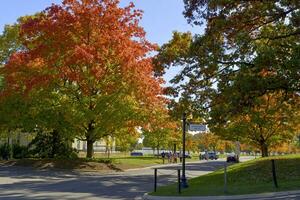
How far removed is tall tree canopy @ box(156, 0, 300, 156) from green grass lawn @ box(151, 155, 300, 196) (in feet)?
9.39

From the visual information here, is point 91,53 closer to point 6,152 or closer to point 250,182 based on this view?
point 250,182

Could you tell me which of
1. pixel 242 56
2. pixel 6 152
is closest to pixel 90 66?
pixel 242 56

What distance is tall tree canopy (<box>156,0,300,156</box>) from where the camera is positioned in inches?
743

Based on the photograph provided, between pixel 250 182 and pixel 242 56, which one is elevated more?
pixel 242 56

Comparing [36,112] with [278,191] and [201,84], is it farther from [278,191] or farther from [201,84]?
[278,191]

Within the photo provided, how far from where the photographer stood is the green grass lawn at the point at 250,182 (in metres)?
18.0

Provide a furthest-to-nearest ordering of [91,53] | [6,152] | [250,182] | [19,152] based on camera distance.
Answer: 1. [19,152]
2. [6,152]
3. [91,53]
4. [250,182]

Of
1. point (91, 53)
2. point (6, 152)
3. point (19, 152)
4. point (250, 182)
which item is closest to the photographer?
point (250, 182)

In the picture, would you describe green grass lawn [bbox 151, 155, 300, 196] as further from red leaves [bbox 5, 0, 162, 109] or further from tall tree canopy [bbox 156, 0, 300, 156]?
red leaves [bbox 5, 0, 162, 109]

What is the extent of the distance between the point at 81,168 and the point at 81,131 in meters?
3.71

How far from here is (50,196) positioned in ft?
59.9

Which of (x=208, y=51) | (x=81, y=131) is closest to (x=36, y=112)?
(x=81, y=131)

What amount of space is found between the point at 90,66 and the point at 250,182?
16.1 meters

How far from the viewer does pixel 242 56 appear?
21750 mm
